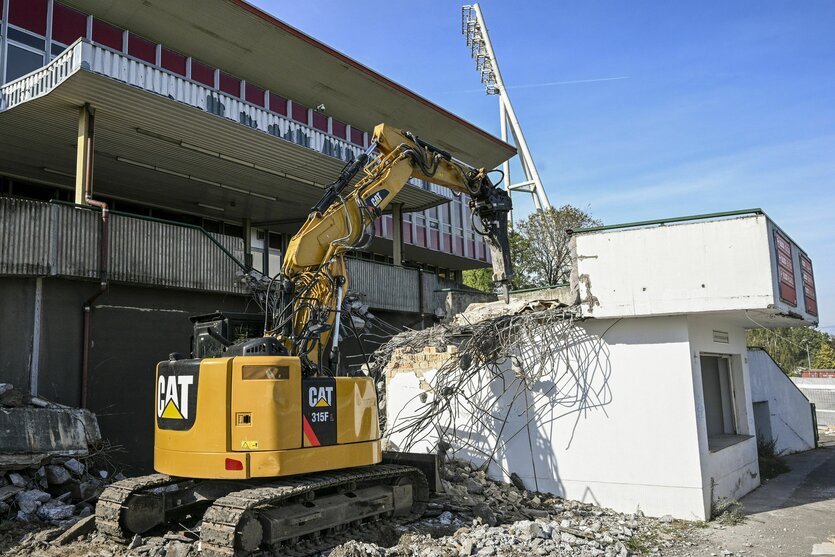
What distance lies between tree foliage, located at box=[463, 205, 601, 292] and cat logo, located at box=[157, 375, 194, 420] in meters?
21.2

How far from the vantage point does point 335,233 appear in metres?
9.14

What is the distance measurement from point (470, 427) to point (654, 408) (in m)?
3.36

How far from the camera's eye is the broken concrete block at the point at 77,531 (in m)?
8.21

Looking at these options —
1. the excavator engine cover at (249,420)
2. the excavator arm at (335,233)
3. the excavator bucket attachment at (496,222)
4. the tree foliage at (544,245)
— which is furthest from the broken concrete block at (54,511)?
the tree foliage at (544,245)

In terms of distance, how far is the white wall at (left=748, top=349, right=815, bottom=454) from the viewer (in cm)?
1852

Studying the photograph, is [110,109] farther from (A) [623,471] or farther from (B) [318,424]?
(A) [623,471]

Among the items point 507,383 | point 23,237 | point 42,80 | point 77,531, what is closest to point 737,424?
point 507,383

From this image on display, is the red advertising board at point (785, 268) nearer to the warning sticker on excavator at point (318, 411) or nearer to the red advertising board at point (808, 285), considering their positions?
the red advertising board at point (808, 285)

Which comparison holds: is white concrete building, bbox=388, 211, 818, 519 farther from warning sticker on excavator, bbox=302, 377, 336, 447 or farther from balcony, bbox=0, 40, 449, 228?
balcony, bbox=0, 40, 449, 228

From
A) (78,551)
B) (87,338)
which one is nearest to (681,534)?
(78,551)

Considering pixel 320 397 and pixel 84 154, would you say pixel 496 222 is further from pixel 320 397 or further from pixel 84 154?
pixel 84 154

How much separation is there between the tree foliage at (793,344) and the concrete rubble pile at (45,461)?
1880 inches

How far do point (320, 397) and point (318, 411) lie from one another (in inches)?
6.6

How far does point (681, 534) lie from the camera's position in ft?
30.8
